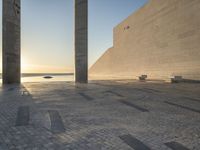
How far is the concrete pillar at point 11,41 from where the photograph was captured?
1515 cm

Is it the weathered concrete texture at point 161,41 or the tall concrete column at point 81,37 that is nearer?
the tall concrete column at point 81,37

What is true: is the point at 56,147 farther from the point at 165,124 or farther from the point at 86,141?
the point at 165,124

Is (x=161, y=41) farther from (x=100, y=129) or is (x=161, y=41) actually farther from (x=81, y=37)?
(x=100, y=129)

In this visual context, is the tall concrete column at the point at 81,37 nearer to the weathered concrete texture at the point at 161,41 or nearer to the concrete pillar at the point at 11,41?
the concrete pillar at the point at 11,41

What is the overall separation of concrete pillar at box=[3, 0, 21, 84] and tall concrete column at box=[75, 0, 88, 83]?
17.4 ft

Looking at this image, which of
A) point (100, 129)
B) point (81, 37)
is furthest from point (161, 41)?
point (100, 129)

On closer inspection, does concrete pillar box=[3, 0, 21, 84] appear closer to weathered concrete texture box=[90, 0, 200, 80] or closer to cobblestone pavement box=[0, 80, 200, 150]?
cobblestone pavement box=[0, 80, 200, 150]

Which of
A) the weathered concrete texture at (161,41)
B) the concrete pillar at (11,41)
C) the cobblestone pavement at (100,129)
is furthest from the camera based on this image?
the weathered concrete texture at (161,41)

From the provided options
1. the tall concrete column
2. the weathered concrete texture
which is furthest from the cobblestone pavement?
the weathered concrete texture

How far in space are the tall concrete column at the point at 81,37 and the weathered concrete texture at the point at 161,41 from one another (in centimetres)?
1064

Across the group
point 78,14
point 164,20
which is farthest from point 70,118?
point 164,20

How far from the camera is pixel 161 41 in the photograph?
23.6 m

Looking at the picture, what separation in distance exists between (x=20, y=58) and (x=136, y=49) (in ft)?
65.0

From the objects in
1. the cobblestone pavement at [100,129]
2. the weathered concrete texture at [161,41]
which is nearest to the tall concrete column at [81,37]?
the weathered concrete texture at [161,41]
